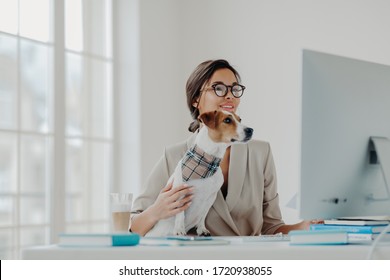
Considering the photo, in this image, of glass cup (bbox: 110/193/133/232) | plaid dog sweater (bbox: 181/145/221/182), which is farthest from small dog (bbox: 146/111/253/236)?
glass cup (bbox: 110/193/133/232)

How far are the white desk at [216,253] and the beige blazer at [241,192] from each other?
85cm

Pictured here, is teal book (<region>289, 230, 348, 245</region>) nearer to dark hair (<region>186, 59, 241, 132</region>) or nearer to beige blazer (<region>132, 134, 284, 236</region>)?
beige blazer (<region>132, 134, 284, 236</region>)

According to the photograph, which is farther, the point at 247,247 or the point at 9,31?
the point at 9,31

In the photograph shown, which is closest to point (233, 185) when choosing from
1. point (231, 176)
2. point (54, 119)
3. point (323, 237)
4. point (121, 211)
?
point (231, 176)

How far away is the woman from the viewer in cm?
217

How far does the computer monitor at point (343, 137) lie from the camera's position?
4.72 feet

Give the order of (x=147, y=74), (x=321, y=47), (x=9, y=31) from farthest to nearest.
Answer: (x=147, y=74)
(x=321, y=47)
(x=9, y=31)

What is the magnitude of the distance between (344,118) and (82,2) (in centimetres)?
296

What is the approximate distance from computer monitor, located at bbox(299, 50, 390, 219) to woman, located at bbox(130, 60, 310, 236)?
593 millimetres

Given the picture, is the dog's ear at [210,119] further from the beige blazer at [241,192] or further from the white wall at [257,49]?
the white wall at [257,49]

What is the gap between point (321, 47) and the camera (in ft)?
12.9
